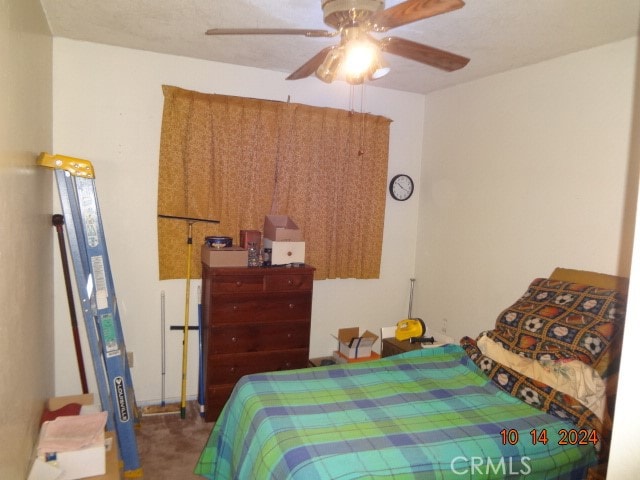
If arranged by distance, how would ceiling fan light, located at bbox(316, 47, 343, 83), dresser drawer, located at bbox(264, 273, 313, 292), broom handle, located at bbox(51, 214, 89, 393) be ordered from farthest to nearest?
dresser drawer, located at bbox(264, 273, 313, 292)
broom handle, located at bbox(51, 214, 89, 393)
ceiling fan light, located at bbox(316, 47, 343, 83)

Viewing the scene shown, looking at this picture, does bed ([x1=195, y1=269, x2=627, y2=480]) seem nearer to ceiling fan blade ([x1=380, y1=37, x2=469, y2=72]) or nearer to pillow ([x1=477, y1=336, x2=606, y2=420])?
pillow ([x1=477, y1=336, x2=606, y2=420])

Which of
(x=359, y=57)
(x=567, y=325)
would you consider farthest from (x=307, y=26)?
(x=567, y=325)

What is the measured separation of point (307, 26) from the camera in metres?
2.47

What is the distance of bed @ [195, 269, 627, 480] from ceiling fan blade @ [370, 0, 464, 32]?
1647 millimetres

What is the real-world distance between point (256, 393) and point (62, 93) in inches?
92.3

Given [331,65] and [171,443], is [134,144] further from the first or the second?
[171,443]

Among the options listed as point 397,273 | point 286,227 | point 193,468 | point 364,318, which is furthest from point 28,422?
point 397,273

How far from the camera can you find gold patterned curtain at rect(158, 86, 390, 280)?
315 cm

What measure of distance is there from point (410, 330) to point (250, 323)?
3.91 feet

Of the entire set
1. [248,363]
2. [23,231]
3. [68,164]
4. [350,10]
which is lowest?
[248,363]

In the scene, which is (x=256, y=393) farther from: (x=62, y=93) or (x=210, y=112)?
(x=62, y=93)

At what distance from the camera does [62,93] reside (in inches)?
113

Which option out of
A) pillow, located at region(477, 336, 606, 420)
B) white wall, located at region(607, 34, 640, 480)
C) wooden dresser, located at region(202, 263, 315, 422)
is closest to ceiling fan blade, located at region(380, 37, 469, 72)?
white wall, located at region(607, 34, 640, 480)

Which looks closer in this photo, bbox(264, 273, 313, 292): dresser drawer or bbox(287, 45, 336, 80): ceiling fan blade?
bbox(287, 45, 336, 80): ceiling fan blade
